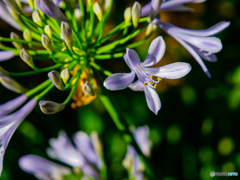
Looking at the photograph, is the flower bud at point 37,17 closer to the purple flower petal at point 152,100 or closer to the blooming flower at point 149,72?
the blooming flower at point 149,72

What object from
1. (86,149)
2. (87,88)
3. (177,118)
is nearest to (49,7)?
(87,88)

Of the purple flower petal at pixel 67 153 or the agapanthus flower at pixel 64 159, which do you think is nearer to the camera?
the agapanthus flower at pixel 64 159

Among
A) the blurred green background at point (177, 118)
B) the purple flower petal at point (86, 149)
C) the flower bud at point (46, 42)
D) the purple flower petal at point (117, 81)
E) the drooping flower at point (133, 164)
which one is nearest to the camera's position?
the purple flower petal at point (117, 81)

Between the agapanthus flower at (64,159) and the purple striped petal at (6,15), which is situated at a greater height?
the purple striped petal at (6,15)

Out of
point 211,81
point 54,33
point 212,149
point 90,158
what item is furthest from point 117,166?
point 54,33

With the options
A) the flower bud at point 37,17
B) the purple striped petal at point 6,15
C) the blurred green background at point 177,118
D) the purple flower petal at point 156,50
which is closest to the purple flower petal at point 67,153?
the blurred green background at point 177,118

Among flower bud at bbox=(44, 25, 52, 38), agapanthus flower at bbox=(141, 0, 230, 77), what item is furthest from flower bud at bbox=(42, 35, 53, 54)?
agapanthus flower at bbox=(141, 0, 230, 77)

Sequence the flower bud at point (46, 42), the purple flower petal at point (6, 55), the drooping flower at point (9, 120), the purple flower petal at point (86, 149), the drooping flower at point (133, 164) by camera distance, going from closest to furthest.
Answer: the flower bud at point (46, 42)
the drooping flower at point (9, 120)
the purple flower petal at point (6, 55)
the drooping flower at point (133, 164)
the purple flower petal at point (86, 149)
